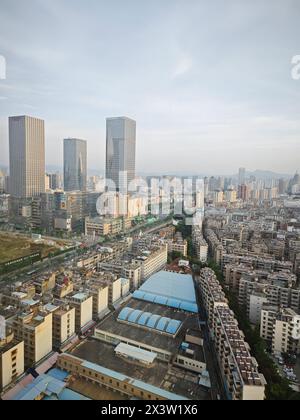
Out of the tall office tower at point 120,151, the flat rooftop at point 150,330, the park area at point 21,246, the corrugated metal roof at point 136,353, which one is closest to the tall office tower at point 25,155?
the park area at point 21,246

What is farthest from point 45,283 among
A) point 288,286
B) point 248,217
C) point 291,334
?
point 248,217

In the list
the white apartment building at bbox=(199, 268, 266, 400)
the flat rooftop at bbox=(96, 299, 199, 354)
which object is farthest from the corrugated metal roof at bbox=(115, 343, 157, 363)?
the white apartment building at bbox=(199, 268, 266, 400)

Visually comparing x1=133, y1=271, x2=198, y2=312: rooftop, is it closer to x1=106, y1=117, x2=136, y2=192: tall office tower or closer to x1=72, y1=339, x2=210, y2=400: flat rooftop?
x1=72, y1=339, x2=210, y2=400: flat rooftop

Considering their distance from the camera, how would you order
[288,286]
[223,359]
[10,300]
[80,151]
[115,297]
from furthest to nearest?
[80,151] → [288,286] → [115,297] → [10,300] → [223,359]

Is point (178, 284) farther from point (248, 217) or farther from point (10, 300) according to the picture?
point (248, 217)

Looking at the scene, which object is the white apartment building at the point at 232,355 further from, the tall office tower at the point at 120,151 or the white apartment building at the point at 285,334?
the tall office tower at the point at 120,151

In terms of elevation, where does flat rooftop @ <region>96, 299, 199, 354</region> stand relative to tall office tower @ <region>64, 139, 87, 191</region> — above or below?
below

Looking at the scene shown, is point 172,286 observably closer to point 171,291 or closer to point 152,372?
point 171,291
